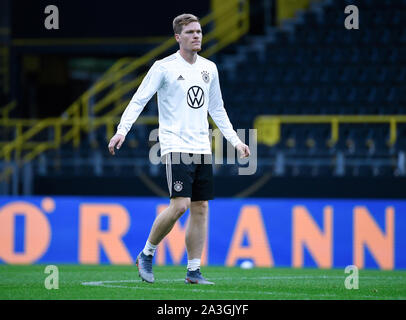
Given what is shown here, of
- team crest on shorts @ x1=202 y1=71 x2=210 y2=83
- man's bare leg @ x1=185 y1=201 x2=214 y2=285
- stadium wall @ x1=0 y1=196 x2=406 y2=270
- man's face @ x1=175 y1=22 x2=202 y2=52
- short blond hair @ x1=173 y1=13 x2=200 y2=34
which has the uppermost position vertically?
short blond hair @ x1=173 y1=13 x2=200 y2=34

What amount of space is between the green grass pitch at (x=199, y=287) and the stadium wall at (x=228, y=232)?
3349 millimetres

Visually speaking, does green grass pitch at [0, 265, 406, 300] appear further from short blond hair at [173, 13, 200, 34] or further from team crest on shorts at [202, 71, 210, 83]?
short blond hair at [173, 13, 200, 34]

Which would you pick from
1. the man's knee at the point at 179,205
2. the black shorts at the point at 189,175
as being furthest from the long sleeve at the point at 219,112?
the man's knee at the point at 179,205

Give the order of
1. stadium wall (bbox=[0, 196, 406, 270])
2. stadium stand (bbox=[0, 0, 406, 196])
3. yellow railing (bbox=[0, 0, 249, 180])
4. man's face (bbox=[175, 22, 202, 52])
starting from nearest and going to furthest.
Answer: man's face (bbox=[175, 22, 202, 52]) < stadium wall (bbox=[0, 196, 406, 270]) < stadium stand (bbox=[0, 0, 406, 196]) < yellow railing (bbox=[0, 0, 249, 180])

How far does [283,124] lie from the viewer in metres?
16.2

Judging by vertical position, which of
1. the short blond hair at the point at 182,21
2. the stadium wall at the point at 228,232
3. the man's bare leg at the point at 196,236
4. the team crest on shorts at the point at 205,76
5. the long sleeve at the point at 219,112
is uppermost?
the short blond hair at the point at 182,21

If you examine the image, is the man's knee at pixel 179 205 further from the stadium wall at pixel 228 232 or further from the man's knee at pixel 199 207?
the stadium wall at pixel 228 232

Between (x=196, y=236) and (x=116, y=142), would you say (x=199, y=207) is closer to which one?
(x=196, y=236)

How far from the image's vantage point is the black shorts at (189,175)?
721cm

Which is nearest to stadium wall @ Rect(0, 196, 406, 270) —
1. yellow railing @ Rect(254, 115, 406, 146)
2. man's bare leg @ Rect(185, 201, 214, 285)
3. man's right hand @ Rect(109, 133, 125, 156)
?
yellow railing @ Rect(254, 115, 406, 146)

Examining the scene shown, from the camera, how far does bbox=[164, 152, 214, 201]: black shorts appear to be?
7211 mm

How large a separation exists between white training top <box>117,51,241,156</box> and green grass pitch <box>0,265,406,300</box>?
108cm

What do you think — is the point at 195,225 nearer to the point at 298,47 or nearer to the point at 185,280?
the point at 185,280

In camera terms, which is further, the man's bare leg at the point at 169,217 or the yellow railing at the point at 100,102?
the yellow railing at the point at 100,102
